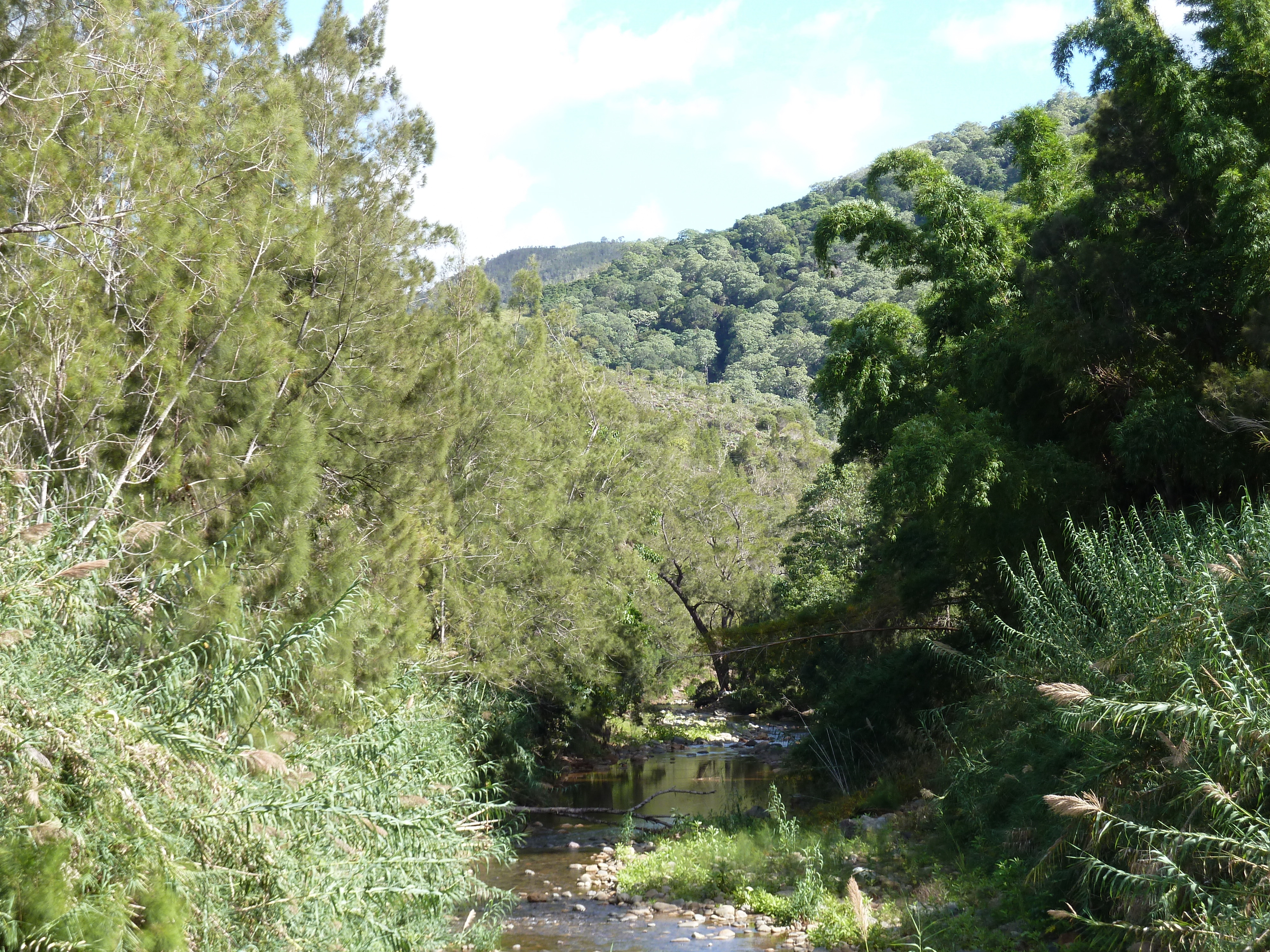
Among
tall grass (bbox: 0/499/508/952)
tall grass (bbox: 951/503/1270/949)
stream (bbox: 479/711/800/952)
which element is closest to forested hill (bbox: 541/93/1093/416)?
stream (bbox: 479/711/800/952)

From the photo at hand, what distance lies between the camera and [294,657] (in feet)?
15.9

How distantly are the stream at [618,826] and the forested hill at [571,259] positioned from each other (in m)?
67.9

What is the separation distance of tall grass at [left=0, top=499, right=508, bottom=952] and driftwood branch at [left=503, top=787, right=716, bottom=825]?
7194 millimetres

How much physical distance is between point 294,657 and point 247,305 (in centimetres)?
405

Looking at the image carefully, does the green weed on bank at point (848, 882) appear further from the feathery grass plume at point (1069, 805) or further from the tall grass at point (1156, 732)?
the feathery grass plume at point (1069, 805)

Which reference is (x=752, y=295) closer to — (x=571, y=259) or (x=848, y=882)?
(x=571, y=259)

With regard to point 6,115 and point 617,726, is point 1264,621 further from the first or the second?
point 617,726

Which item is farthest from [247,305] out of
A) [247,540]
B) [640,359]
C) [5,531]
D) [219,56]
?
[640,359]

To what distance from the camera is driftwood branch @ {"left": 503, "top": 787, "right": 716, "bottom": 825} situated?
42.4 ft

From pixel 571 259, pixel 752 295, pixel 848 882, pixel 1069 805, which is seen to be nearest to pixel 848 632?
pixel 848 882

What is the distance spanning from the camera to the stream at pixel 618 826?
948 cm

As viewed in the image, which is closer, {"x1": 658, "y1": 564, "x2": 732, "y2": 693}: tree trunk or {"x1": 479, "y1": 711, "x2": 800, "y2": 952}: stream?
{"x1": 479, "y1": 711, "x2": 800, "y2": 952}: stream

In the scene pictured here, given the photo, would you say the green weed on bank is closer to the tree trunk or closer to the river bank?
the river bank

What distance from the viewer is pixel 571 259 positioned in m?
119
